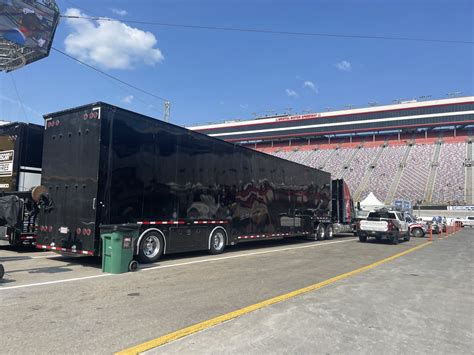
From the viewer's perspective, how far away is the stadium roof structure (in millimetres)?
70812

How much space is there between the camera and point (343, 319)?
5.89 m

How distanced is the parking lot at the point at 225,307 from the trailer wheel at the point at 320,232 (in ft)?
35.1

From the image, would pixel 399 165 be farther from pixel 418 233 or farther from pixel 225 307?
pixel 225 307

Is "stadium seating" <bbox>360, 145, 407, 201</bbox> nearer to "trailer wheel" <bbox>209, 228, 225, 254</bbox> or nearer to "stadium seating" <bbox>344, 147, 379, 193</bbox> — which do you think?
"stadium seating" <bbox>344, 147, 379, 193</bbox>

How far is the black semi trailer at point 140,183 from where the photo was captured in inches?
395

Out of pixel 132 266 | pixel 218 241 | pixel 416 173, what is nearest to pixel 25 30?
pixel 218 241

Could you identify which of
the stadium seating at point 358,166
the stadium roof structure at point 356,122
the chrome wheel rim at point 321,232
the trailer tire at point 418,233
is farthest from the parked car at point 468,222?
the chrome wheel rim at point 321,232

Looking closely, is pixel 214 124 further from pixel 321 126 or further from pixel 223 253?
pixel 223 253

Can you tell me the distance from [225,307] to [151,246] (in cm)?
525

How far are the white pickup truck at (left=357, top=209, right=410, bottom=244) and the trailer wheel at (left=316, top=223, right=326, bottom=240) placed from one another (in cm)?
195

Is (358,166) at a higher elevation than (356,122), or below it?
below

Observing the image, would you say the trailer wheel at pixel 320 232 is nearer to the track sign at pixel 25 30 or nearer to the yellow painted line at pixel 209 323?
the yellow painted line at pixel 209 323

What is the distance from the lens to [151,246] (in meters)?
11.2

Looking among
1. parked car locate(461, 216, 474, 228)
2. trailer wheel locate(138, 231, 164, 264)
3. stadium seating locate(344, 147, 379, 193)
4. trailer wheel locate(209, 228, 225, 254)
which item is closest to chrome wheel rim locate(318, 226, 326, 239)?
trailer wheel locate(209, 228, 225, 254)
